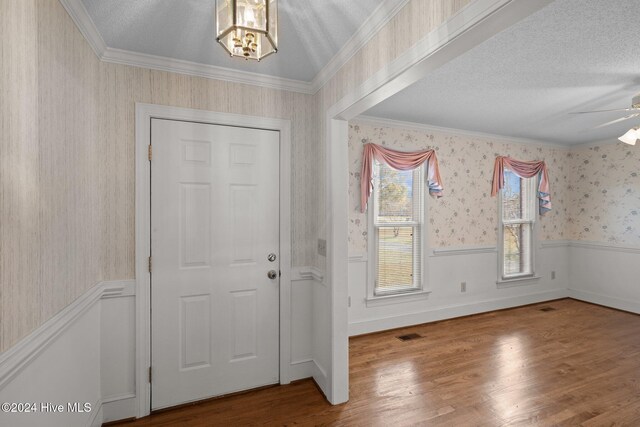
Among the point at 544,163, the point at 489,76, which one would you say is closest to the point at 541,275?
the point at 544,163

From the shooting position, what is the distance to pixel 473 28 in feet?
3.76

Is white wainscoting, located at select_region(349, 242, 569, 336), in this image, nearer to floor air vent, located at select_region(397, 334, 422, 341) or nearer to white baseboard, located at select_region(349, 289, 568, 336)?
white baseboard, located at select_region(349, 289, 568, 336)

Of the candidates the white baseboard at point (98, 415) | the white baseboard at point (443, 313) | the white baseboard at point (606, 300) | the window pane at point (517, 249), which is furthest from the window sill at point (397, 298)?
the white baseboard at point (606, 300)

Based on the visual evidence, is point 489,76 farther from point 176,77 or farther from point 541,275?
point 541,275

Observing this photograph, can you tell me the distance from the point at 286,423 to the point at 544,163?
5174mm

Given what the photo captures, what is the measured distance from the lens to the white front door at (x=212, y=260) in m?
2.20

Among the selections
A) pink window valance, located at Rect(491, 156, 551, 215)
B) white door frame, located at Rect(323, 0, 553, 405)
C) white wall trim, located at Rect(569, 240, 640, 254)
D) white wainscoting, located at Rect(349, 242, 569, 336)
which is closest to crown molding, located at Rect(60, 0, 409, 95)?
white door frame, located at Rect(323, 0, 553, 405)

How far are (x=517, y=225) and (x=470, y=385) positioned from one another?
317 centimetres

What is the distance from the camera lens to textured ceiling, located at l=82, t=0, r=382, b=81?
1623mm

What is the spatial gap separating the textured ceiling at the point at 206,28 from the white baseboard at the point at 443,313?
2.87 metres

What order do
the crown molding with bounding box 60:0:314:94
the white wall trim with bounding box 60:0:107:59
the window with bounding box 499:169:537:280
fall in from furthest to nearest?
the window with bounding box 499:169:537:280 < the crown molding with bounding box 60:0:314:94 < the white wall trim with bounding box 60:0:107:59

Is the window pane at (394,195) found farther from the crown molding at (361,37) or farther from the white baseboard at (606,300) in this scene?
the white baseboard at (606,300)

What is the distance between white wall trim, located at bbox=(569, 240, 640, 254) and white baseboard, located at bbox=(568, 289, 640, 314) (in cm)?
73

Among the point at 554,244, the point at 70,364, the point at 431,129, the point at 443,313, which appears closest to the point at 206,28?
the point at 70,364
